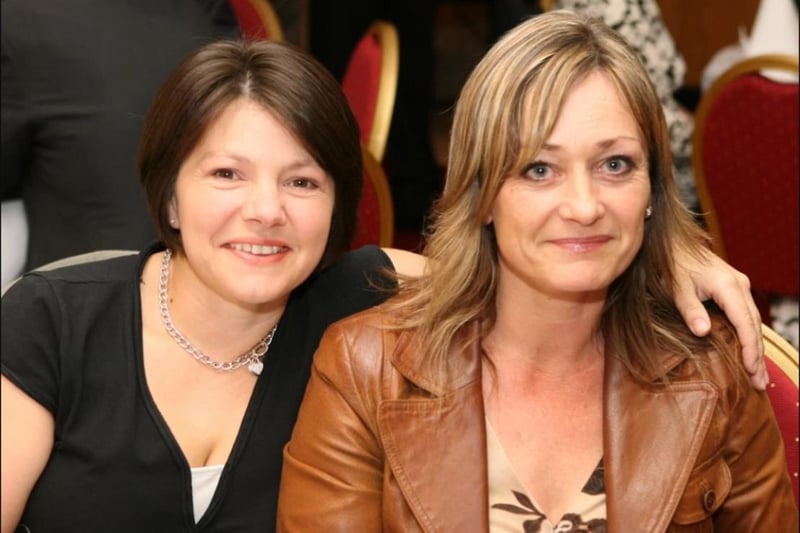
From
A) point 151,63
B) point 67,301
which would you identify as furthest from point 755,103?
point 67,301

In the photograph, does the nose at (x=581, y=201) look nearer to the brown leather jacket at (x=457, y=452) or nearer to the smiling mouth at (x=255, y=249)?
the brown leather jacket at (x=457, y=452)

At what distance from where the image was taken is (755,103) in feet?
11.1

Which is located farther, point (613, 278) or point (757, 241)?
point (757, 241)

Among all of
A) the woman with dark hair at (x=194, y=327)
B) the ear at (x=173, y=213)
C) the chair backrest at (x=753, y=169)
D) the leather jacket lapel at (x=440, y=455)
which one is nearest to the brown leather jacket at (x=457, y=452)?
the leather jacket lapel at (x=440, y=455)

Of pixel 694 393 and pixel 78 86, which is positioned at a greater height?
pixel 78 86

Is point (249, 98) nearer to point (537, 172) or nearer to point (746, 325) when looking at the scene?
point (537, 172)

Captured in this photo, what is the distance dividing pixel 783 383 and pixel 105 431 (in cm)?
104

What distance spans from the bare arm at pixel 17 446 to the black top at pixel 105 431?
0.02m

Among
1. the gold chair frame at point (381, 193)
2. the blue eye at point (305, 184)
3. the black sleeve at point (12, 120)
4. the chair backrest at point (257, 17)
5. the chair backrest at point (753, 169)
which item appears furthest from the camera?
the chair backrest at point (257, 17)

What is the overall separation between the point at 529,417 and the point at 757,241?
1.78 metres

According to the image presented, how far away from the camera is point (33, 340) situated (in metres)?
1.89

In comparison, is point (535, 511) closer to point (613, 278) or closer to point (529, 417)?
point (529, 417)

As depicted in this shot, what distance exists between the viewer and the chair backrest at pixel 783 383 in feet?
6.73

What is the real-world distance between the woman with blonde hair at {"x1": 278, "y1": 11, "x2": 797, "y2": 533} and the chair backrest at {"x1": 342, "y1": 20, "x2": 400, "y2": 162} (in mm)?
1166
